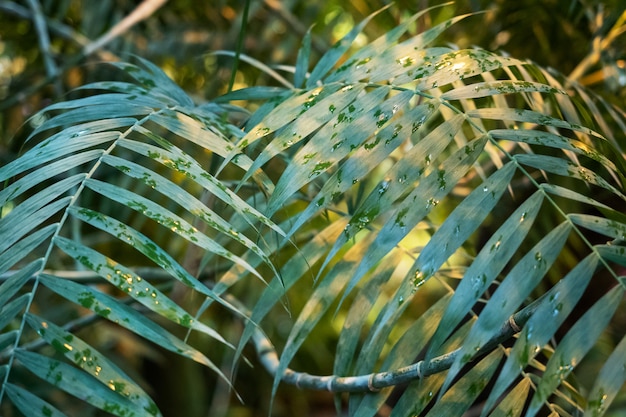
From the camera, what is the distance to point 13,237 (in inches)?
15.5

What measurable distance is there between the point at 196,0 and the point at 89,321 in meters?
0.86

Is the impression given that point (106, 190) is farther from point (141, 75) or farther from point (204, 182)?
point (141, 75)

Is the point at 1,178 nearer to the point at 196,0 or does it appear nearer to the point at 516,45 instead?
the point at 516,45

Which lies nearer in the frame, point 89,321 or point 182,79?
point 89,321

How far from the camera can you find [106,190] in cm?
41

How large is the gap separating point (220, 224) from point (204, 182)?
0.03 metres

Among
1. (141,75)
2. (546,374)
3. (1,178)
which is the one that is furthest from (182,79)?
(546,374)

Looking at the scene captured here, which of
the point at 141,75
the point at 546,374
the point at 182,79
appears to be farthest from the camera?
the point at 182,79

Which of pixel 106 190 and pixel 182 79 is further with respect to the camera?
pixel 182 79

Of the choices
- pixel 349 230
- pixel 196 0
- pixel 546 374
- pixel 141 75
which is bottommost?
pixel 546 374

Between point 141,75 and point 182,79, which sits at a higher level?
point 182,79

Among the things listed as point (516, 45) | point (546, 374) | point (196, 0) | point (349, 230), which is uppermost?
point (196, 0)

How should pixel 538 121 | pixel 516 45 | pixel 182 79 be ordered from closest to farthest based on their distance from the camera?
pixel 538 121 < pixel 516 45 < pixel 182 79

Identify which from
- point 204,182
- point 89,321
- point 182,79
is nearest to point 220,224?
point 204,182
